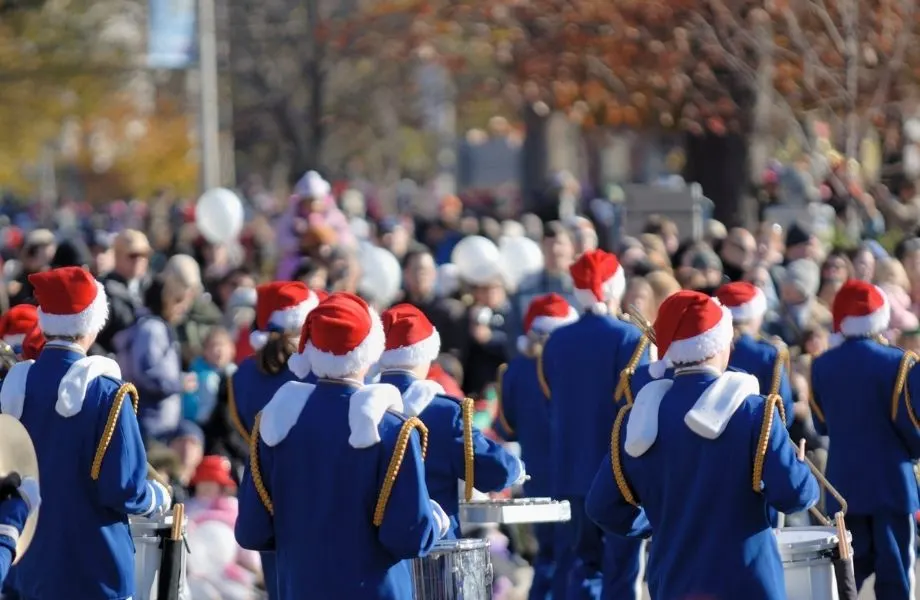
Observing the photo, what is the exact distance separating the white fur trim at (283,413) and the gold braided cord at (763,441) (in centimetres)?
145

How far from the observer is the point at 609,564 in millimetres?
10289

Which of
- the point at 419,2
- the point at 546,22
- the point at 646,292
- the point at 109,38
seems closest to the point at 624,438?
the point at 646,292

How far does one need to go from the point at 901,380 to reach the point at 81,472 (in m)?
3.87

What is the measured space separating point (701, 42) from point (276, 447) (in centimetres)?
1174

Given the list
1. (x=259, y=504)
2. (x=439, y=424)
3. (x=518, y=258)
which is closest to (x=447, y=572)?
(x=259, y=504)

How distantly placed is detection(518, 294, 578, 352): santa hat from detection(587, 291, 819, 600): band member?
3.93 metres

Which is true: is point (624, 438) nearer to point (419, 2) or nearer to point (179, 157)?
point (419, 2)

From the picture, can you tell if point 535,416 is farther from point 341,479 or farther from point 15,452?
point 15,452

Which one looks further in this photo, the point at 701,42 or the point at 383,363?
the point at 701,42

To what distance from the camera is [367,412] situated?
7008 mm

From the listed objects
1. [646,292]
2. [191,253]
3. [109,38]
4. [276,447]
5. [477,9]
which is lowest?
[109,38]

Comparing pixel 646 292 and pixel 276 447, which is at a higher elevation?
pixel 276 447

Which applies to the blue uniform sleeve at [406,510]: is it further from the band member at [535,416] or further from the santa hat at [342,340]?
the band member at [535,416]

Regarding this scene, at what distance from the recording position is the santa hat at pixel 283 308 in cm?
987
